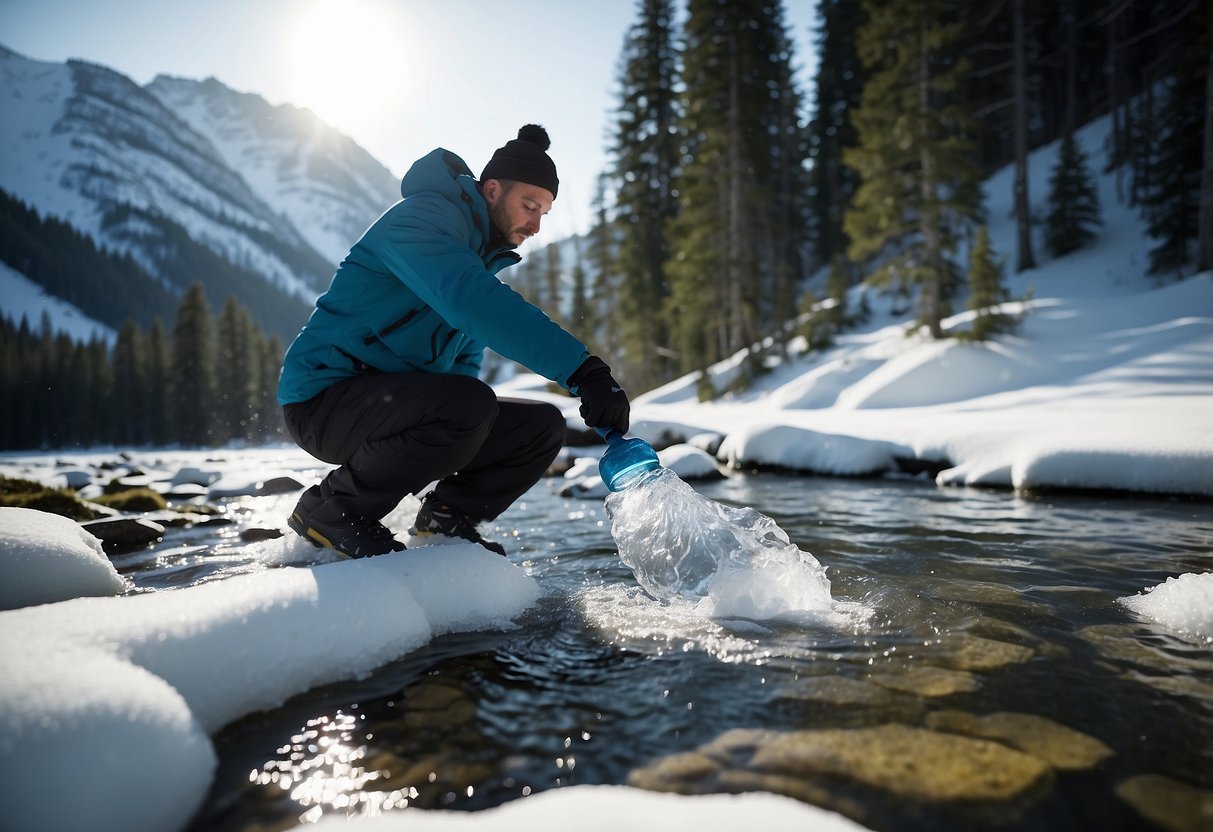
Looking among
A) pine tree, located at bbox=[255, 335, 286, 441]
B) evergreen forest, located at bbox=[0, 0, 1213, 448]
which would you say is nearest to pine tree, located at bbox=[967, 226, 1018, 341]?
evergreen forest, located at bbox=[0, 0, 1213, 448]

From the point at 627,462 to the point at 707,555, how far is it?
2.61 ft

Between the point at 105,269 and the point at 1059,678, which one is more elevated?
the point at 105,269

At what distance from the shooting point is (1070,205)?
845 inches

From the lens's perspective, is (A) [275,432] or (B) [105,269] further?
(B) [105,269]

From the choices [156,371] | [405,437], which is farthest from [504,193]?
[156,371]

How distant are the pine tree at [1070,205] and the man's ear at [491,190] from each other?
1007 inches

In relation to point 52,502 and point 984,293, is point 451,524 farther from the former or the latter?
point 984,293

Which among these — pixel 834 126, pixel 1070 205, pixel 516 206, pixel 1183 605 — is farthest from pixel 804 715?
pixel 834 126

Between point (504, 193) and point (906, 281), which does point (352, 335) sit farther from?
point (906, 281)

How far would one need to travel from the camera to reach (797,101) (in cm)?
3591

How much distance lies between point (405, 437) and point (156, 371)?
52.8 m

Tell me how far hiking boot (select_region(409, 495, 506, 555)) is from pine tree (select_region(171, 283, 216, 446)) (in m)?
45.5

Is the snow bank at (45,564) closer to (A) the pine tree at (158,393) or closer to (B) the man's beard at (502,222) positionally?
(B) the man's beard at (502,222)

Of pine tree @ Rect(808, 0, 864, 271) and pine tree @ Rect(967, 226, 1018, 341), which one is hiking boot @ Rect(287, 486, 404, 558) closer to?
pine tree @ Rect(967, 226, 1018, 341)
